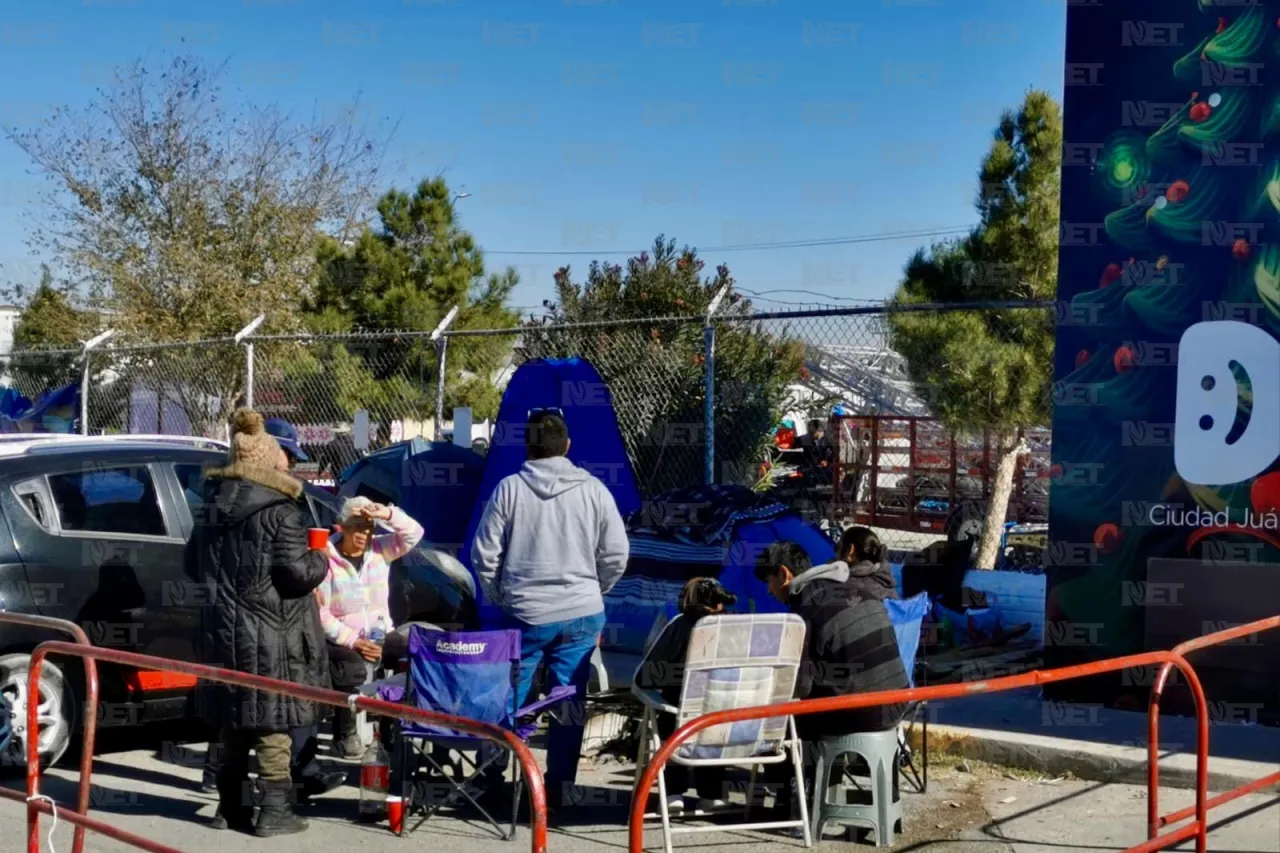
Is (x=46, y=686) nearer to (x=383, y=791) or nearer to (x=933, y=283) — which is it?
(x=383, y=791)

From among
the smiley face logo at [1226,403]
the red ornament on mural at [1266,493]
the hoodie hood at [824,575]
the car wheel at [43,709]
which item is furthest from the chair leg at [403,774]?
the red ornament on mural at [1266,493]

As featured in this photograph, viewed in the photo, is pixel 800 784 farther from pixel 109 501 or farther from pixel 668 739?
pixel 109 501

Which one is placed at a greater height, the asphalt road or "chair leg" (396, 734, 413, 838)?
"chair leg" (396, 734, 413, 838)

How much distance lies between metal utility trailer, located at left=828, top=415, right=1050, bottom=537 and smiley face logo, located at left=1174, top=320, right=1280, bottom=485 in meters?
5.24

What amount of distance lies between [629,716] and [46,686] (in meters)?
2.78

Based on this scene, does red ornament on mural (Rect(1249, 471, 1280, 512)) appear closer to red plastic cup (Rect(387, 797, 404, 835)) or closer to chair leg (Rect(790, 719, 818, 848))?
chair leg (Rect(790, 719, 818, 848))

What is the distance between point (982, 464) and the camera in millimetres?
13742

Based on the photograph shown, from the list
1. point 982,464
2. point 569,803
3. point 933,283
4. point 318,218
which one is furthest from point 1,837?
point 318,218

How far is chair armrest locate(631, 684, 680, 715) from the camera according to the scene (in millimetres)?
5641

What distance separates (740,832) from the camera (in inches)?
232

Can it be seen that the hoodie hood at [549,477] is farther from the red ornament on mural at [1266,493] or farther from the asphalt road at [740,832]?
the red ornament on mural at [1266,493]

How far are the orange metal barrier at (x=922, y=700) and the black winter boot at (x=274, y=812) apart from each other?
2.18 m

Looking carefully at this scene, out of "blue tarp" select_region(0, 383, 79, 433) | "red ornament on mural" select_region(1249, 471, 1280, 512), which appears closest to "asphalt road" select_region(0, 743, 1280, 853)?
"red ornament on mural" select_region(1249, 471, 1280, 512)

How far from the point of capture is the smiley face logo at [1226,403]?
23.5ft
